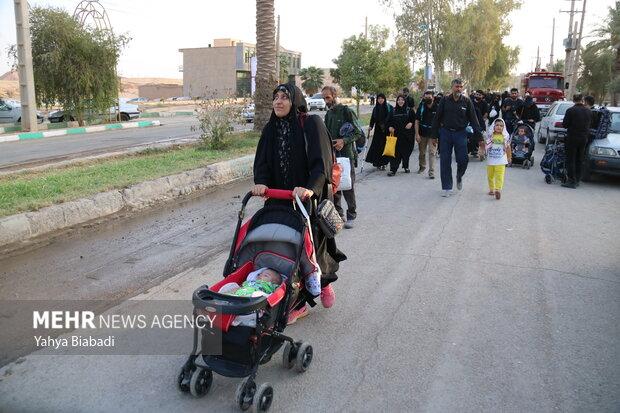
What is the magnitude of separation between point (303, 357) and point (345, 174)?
152 inches

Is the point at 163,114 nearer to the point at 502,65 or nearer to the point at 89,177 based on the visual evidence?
the point at 89,177

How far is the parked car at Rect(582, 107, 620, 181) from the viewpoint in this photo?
11.2 meters

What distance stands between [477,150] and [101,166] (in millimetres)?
10137

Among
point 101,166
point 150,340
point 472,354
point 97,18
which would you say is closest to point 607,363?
point 472,354

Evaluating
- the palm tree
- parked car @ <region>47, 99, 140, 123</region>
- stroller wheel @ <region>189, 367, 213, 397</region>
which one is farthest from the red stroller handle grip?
parked car @ <region>47, 99, 140, 123</region>

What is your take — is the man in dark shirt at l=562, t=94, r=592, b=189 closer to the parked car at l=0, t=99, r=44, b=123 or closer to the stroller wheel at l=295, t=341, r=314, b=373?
the stroller wheel at l=295, t=341, r=314, b=373

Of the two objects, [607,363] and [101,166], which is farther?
[101,166]

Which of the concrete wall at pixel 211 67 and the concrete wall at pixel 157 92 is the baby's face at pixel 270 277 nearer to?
the concrete wall at pixel 211 67

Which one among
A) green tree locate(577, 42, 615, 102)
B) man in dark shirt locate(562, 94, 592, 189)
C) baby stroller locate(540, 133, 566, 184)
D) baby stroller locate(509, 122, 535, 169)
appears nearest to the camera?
man in dark shirt locate(562, 94, 592, 189)

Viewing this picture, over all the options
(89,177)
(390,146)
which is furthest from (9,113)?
(390,146)

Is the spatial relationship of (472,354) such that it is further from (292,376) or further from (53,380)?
(53,380)

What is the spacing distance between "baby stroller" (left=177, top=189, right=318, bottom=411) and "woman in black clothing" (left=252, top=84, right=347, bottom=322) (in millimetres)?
253

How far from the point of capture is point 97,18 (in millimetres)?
26062

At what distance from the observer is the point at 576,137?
10734 mm
